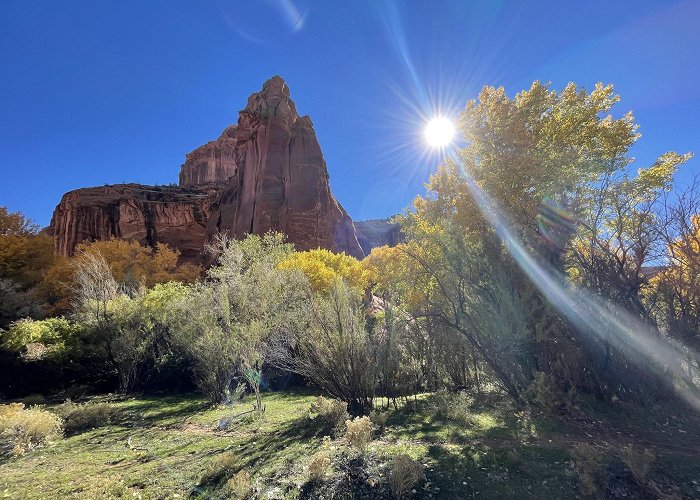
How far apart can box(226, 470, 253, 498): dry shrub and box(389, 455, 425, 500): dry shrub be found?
2337mm

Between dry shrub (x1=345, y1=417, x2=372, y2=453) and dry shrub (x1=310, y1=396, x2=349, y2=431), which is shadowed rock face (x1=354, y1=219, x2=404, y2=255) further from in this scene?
dry shrub (x1=345, y1=417, x2=372, y2=453)

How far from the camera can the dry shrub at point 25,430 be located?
27.4 ft

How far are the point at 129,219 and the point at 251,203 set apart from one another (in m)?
26.9

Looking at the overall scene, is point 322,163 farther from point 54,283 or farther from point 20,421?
point 20,421

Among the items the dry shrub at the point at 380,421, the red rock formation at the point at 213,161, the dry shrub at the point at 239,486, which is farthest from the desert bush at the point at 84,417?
the red rock formation at the point at 213,161

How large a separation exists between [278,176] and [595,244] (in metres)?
41.0

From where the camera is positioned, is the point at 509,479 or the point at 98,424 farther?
the point at 98,424

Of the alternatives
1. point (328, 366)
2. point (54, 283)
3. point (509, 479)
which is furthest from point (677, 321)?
point (54, 283)

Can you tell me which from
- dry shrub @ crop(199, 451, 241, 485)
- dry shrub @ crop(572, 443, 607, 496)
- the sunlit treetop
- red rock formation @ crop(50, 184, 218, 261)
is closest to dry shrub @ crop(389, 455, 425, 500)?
dry shrub @ crop(572, 443, 607, 496)

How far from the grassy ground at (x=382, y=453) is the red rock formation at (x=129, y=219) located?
177 feet

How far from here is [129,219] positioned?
58.2m

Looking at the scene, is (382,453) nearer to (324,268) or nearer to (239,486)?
(239,486)

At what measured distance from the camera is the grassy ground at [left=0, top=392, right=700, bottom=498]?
569cm

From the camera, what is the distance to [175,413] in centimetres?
1173
